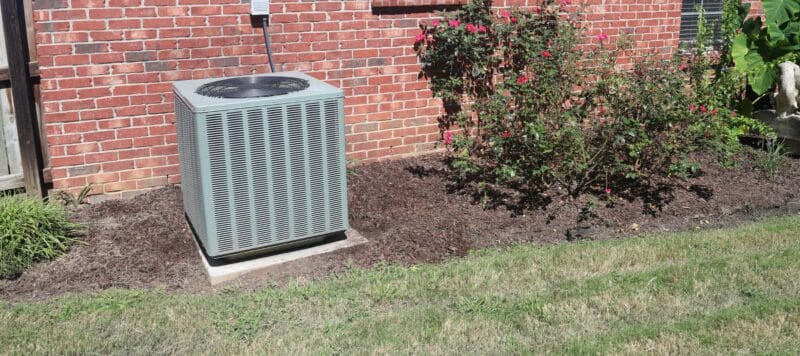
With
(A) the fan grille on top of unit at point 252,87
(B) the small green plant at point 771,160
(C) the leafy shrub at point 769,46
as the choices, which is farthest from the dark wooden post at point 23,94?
(C) the leafy shrub at point 769,46

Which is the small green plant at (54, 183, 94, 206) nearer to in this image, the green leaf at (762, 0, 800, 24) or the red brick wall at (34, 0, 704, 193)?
the red brick wall at (34, 0, 704, 193)

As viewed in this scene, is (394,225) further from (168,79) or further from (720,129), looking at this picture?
(720,129)

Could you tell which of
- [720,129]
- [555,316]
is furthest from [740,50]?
[555,316]

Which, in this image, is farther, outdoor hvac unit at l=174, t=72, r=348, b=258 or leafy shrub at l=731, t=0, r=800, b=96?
leafy shrub at l=731, t=0, r=800, b=96

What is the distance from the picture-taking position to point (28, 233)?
16.5 feet

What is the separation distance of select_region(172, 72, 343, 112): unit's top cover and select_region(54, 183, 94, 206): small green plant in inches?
49.2

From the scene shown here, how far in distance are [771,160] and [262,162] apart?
4.83m

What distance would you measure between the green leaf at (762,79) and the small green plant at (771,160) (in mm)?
683

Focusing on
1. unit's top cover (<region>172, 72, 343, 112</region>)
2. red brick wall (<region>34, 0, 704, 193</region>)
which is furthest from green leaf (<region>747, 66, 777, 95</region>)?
unit's top cover (<region>172, 72, 343, 112</region>)

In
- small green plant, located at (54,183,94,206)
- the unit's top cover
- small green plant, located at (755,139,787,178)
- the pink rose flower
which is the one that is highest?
the unit's top cover

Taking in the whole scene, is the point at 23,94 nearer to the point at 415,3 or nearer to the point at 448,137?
the point at 415,3

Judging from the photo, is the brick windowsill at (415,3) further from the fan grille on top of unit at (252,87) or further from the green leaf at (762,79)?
the green leaf at (762,79)

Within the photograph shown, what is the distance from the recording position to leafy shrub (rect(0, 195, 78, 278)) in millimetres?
4867

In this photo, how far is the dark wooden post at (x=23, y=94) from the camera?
17.9 ft
